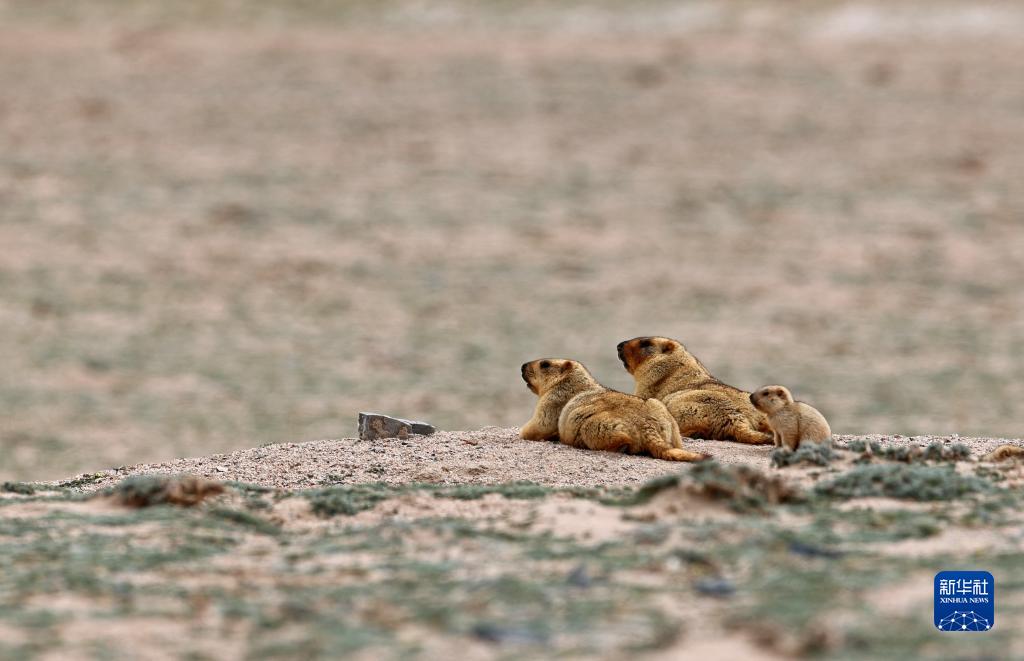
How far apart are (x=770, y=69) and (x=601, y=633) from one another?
2226 cm

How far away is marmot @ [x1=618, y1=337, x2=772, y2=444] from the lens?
8.33 m

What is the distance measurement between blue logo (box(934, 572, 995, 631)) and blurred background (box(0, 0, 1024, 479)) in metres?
10.7

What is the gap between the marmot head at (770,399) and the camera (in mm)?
7762

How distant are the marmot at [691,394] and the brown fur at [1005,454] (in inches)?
47.5

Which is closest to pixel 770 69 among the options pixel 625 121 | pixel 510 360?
pixel 625 121

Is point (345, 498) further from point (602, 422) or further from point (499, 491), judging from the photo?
point (602, 422)

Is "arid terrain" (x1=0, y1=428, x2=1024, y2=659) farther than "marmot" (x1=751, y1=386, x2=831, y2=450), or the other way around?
"marmot" (x1=751, y1=386, x2=831, y2=450)

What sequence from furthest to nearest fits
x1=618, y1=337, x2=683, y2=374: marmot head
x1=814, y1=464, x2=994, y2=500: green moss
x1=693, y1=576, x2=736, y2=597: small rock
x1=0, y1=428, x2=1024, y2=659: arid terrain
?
x1=618, y1=337, x2=683, y2=374: marmot head
x1=814, y1=464, x2=994, y2=500: green moss
x1=693, y1=576, x2=736, y2=597: small rock
x1=0, y1=428, x2=1024, y2=659: arid terrain

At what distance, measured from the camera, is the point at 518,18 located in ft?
91.7

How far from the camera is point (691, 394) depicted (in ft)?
27.9

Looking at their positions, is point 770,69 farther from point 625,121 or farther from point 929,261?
point 929,261

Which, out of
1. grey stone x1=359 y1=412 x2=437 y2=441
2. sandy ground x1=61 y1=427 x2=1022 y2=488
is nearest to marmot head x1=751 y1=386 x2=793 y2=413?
sandy ground x1=61 y1=427 x2=1022 y2=488

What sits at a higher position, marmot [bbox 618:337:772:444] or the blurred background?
the blurred background

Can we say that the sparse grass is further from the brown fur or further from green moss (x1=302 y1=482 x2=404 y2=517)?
green moss (x1=302 y1=482 x2=404 y2=517)
